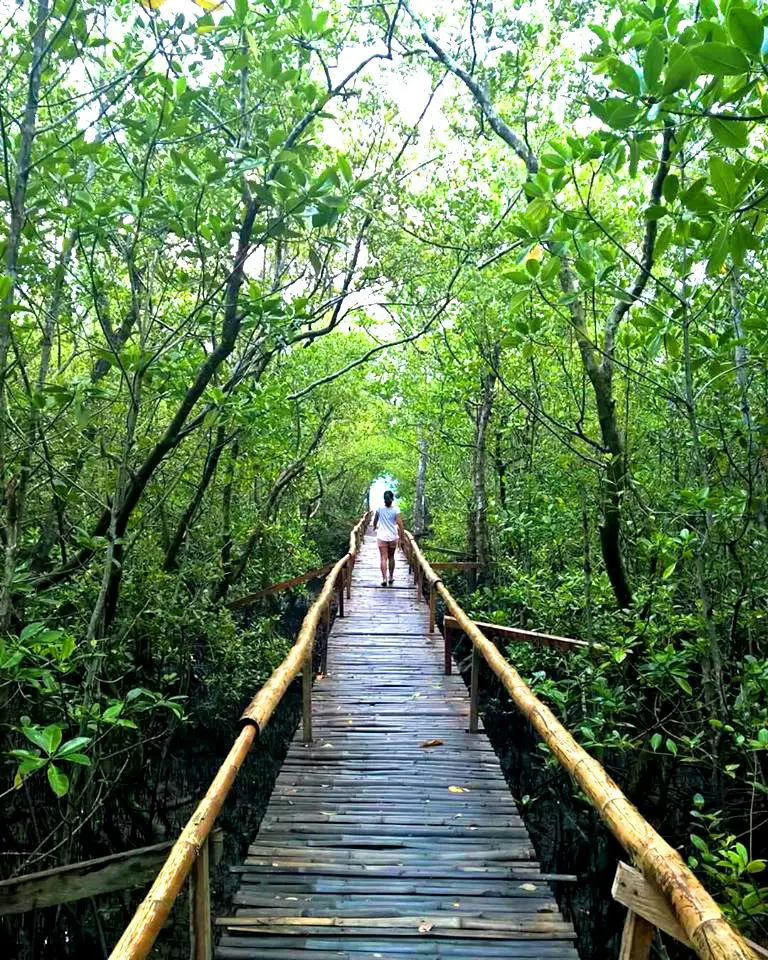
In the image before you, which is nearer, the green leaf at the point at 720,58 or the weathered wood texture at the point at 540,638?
the green leaf at the point at 720,58

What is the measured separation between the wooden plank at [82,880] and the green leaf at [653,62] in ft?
9.33

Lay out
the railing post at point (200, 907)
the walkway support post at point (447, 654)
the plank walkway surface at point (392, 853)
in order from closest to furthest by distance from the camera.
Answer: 1. the railing post at point (200, 907)
2. the plank walkway surface at point (392, 853)
3. the walkway support post at point (447, 654)

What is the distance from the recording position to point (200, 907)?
2301 mm

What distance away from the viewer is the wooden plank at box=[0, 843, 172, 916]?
2526mm

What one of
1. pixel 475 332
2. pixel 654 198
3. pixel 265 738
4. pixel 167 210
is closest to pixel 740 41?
pixel 654 198

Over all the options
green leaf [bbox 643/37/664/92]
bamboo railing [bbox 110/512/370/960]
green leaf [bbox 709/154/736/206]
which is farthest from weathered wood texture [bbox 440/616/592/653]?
green leaf [bbox 643/37/664/92]

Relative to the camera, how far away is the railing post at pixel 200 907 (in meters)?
2.28

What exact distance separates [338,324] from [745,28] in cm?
427

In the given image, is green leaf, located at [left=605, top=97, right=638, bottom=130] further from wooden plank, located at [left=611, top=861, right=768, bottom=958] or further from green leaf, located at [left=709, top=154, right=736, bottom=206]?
wooden plank, located at [left=611, top=861, right=768, bottom=958]

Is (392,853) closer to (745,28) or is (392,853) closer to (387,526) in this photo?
(745,28)

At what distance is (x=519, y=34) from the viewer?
4.89m

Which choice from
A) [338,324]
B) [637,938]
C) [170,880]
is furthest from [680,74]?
[338,324]

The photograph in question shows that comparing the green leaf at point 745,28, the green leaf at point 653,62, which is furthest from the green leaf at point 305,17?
the green leaf at point 745,28

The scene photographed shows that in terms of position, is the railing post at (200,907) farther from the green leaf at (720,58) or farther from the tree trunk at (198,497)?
the tree trunk at (198,497)
